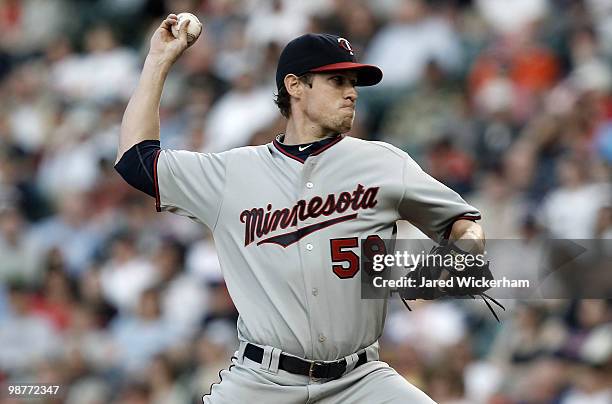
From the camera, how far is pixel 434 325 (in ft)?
25.2

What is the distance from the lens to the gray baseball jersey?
4117 millimetres

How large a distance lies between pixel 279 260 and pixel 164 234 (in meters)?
5.34

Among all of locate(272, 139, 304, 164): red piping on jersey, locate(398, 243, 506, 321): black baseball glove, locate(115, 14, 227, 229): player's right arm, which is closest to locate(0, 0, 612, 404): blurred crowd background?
locate(398, 243, 506, 321): black baseball glove

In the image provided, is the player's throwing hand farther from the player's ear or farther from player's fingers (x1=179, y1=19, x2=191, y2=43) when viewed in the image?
the player's ear

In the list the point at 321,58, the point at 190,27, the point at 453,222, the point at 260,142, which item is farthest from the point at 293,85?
the point at 260,142

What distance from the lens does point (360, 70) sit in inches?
173

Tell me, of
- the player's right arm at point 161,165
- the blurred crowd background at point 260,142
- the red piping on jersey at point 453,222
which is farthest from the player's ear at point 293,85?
the blurred crowd background at point 260,142

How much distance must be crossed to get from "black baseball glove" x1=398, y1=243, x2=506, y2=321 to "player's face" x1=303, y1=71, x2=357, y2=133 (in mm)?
584

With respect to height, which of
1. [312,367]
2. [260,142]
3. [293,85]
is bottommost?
[312,367]

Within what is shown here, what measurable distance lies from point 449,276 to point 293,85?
3.10 feet

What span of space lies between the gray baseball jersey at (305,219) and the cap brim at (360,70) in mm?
265

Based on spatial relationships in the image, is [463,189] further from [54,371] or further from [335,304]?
[335,304]

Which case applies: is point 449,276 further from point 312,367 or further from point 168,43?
point 168,43

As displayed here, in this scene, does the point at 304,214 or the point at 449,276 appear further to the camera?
the point at 304,214
